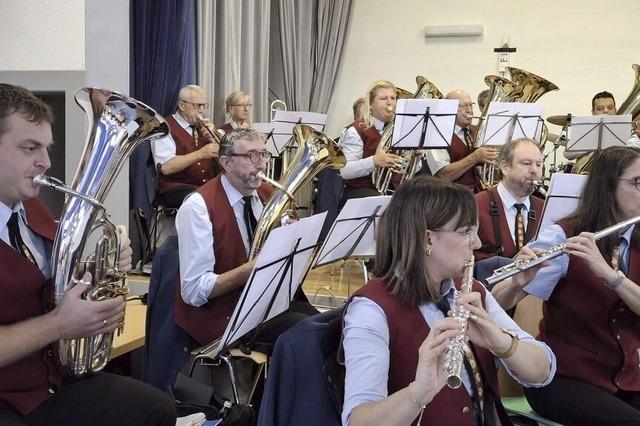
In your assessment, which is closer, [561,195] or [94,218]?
[94,218]

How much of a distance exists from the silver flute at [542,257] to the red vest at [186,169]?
3.16 m

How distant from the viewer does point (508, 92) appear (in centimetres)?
597

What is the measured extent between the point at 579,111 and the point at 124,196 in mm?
6256

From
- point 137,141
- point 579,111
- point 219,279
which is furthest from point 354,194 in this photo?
point 579,111

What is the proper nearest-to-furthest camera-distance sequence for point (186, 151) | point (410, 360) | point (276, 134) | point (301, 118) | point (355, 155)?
1. point (410, 360)
2. point (186, 151)
3. point (355, 155)
4. point (276, 134)
5. point (301, 118)

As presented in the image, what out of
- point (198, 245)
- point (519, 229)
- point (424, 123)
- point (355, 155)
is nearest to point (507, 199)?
point (519, 229)

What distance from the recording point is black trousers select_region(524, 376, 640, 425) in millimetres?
2014

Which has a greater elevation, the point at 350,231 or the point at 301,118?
the point at 301,118

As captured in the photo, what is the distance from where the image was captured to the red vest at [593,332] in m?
2.13

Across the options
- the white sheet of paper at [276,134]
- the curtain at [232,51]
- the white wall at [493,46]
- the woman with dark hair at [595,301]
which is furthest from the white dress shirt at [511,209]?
the white wall at [493,46]

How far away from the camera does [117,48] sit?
153 inches

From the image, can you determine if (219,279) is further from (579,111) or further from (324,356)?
(579,111)

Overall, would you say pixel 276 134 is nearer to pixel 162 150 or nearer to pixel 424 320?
pixel 162 150

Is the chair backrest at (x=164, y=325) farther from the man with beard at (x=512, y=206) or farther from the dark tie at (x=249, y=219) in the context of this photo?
the man with beard at (x=512, y=206)
